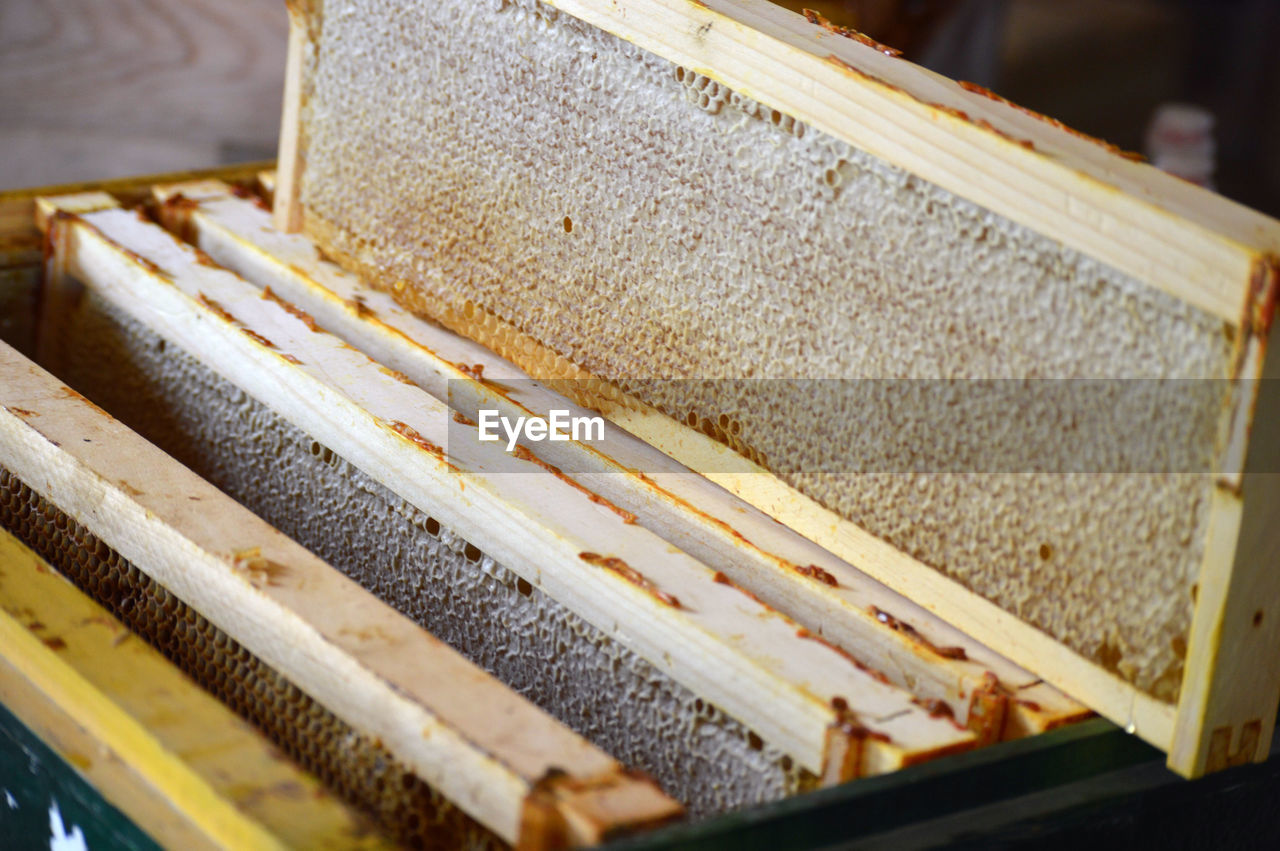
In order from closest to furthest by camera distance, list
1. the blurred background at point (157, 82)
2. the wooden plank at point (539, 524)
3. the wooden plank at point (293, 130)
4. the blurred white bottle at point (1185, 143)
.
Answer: the wooden plank at point (539, 524) < the wooden plank at point (293, 130) < the blurred white bottle at point (1185, 143) < the blurred background at point (157, 82)

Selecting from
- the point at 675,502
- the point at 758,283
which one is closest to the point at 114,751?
the point at 675,502

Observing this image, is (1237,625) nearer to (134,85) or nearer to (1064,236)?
(1064,236)

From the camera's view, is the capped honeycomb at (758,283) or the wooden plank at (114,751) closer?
the wooden plank at (114,751)

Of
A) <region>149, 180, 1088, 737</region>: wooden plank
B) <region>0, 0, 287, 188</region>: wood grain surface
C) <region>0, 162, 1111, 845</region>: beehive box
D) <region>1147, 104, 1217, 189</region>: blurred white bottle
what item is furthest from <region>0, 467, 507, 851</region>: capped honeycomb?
<region>1147, 104, 1217, 189</region>: blurred white bottle

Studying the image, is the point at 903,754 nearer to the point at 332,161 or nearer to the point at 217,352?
the point at 217,352

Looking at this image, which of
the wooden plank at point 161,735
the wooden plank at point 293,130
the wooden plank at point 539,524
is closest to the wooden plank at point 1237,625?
the wooden plank at point 539,524

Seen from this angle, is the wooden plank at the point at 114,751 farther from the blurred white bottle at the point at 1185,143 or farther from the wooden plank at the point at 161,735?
the blurred white bottle at the point at 1185,143
